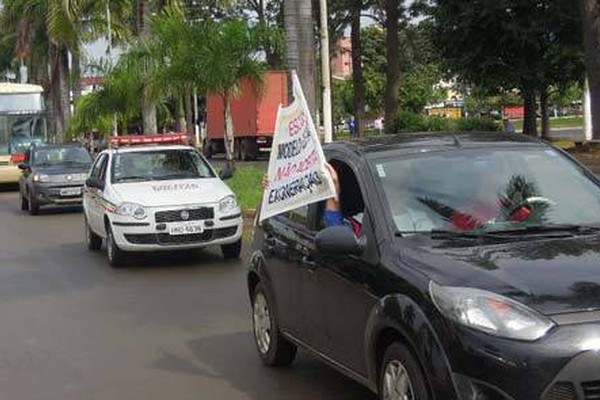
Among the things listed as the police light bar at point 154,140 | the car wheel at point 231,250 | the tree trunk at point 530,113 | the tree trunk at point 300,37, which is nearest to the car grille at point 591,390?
the car wheel at point 231,250

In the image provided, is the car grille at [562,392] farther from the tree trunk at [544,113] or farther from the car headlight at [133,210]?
the tree trunk at [544,113]

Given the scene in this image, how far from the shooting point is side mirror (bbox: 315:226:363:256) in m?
5.16

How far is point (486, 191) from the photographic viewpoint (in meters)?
5.55

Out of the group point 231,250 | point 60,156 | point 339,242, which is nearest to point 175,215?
point 231,250

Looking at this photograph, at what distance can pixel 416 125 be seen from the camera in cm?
3347

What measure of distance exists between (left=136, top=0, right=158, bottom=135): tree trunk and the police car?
13.2m

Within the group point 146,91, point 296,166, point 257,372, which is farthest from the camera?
point 146,91

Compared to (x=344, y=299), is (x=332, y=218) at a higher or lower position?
higher

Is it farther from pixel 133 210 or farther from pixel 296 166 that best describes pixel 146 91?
pixel 296 166

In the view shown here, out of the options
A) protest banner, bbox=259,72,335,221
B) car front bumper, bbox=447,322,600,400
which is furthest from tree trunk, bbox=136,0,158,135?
car front bumper, bbox=447,322,600,400

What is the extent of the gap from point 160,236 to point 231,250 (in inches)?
43.4

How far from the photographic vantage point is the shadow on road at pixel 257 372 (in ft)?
20.6

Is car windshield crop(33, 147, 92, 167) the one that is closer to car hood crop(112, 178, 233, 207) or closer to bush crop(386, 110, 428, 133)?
car hood crop(112, 178, 233, 207)

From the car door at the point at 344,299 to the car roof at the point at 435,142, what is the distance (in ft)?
0.77
